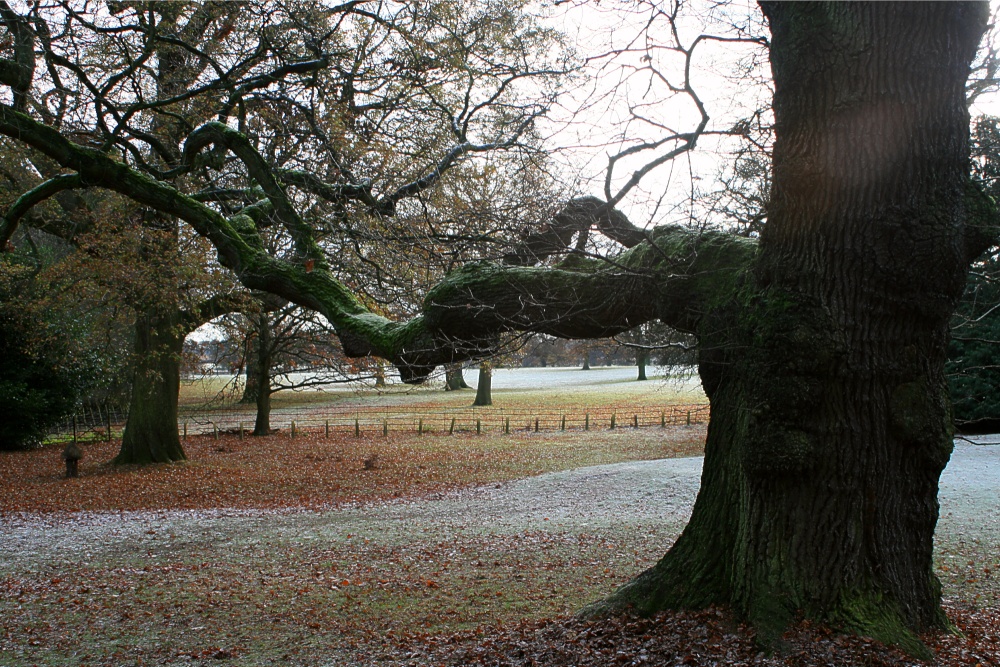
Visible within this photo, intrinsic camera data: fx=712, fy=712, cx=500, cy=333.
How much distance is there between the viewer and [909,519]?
15.0 feet

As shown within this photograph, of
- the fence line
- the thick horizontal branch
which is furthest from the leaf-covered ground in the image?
the fence line

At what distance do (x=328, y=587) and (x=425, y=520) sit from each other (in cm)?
408

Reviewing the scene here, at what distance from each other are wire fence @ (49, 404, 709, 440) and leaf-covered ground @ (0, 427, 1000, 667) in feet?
37.1

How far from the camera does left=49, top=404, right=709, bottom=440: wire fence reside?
2719 centimetres

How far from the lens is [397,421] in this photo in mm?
30812

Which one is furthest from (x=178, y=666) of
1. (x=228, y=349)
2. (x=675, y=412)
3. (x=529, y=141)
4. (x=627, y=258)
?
(x=675, y=412)

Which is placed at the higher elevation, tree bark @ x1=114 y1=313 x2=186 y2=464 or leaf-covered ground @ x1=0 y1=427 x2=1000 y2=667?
tree bark @ x1=114 y1=313 x2=186 y2=464

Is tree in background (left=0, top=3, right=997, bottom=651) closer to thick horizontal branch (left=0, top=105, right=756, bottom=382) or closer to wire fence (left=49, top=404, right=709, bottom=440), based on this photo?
thick horizontal branch (left=0, top=105, right=756, bottom=382)

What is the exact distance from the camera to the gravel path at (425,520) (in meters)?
10.4

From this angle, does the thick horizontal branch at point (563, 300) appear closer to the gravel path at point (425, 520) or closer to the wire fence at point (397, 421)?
the gravel path at point (425, 520)

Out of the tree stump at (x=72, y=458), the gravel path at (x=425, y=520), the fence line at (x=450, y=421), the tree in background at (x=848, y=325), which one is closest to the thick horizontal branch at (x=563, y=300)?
the tree in background at (x=848, y=325)

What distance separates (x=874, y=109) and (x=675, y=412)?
95.8 ft

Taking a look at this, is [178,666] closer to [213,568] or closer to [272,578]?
[272,578]

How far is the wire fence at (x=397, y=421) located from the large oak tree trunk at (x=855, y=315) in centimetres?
2339
